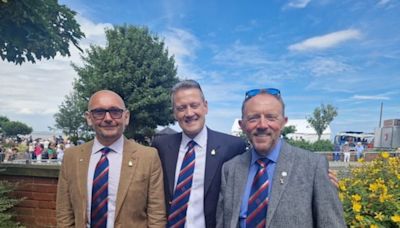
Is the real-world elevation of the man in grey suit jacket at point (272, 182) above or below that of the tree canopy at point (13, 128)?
above

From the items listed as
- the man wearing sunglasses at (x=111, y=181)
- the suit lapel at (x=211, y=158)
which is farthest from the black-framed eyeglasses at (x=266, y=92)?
the man wearing sunglasses at (x=111, y=181)

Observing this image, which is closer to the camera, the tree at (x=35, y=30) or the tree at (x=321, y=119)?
the tree at (x=35, y=30)

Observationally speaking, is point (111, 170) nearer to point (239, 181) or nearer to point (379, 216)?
point (239, 181)

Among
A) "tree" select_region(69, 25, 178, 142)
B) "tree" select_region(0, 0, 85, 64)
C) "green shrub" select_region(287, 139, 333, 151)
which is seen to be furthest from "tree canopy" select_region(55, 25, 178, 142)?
"tree" select_region(0, 0, 85, 64)

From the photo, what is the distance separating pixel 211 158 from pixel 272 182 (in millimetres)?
691

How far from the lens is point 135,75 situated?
23.9 meters

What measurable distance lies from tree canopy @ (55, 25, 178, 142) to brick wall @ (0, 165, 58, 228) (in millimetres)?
18718

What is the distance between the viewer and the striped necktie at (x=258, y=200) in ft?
6.39

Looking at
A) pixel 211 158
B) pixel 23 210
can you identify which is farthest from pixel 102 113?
pixel 23 210

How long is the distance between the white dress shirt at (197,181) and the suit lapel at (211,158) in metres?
0.03

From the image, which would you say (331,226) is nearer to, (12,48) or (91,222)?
(91,222)

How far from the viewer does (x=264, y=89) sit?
2.17 metres

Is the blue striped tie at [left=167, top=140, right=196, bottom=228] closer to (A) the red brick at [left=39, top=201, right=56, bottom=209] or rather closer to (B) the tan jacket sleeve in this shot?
(B) the tan jacket sleeve

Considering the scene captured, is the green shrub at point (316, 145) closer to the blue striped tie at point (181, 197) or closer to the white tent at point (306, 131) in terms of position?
the white tent at point (306, 131)
